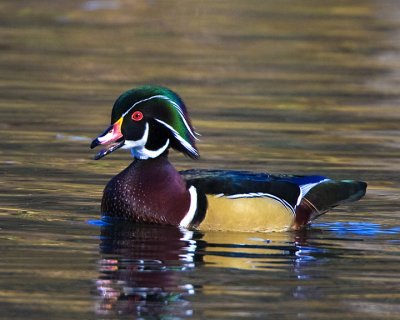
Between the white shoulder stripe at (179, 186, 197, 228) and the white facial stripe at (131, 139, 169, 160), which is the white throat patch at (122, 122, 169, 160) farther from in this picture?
the white shoulder stripe at (179, 186, 197, 228)

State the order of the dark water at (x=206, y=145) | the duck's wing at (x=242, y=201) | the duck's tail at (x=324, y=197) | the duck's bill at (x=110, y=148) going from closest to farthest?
the dark water at (x=206, y=145) → the duck's wing at (x=242, y=201) → the duck's bill at (x=110, y=148) → the duck's tail at (x=324, y=197)

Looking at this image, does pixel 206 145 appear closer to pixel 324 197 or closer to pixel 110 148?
pixel 324 197

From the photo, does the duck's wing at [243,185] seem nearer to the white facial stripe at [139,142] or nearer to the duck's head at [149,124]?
the duck's head at [149,124]

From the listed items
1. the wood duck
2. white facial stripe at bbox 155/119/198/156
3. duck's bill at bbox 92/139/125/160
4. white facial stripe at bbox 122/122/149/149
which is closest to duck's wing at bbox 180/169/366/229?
the wood duck

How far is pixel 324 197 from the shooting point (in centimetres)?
1141

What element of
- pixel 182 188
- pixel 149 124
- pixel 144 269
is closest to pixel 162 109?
pixel 149 124

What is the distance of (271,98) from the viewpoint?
59.1 ft

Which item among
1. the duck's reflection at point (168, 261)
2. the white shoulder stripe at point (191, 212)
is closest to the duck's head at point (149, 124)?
the white shoulder stripe at point (191, 212)

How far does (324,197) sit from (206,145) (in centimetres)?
349

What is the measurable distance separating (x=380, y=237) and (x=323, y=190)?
0.78 metres

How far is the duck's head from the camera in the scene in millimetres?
11195

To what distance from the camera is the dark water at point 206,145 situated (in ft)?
29.2

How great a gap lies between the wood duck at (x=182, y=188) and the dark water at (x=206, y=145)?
0.15 m

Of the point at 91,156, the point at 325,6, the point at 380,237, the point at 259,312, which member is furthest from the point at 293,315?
the point at 325,6
